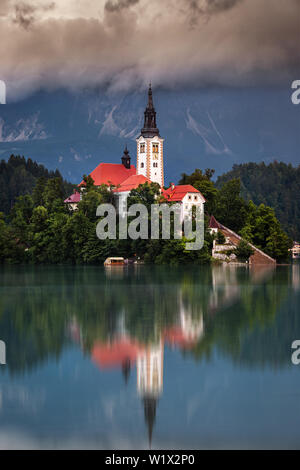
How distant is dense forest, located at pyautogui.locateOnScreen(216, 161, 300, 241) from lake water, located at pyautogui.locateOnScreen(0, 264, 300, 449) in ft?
376

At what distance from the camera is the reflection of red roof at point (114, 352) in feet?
53.7

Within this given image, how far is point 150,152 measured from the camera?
77625 millimetres

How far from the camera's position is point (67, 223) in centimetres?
6594

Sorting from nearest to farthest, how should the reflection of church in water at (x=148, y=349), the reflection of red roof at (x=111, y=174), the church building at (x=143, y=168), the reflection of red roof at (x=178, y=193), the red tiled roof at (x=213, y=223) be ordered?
1. the reflection of church in water at (x=148, y=349)
2. the red tiled roof at (x=213, y=223)
3. the reflection of red roof at (x=178, y=193)
4. the church building at (x=143, y=168)
5. the reflection of red roof at (x=111, y=174)

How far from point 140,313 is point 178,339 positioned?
18.7ft

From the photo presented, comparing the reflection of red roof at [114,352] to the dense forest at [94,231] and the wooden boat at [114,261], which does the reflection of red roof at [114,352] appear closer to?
the dense forest at [94,231]

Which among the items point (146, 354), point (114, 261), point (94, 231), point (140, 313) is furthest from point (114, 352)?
point (94, 231)

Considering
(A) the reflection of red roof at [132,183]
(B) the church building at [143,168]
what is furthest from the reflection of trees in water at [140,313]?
(B) the church building at [143,168]

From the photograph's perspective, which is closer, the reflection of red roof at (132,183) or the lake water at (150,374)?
the lake water at (150,374)

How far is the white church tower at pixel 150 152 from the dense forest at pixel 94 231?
597 centimetres

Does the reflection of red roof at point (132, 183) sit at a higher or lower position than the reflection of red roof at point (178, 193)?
higher

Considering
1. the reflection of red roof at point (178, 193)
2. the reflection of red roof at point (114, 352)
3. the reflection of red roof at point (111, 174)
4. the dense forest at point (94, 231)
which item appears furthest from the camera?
the reflection of red roof at point (111, 174)
